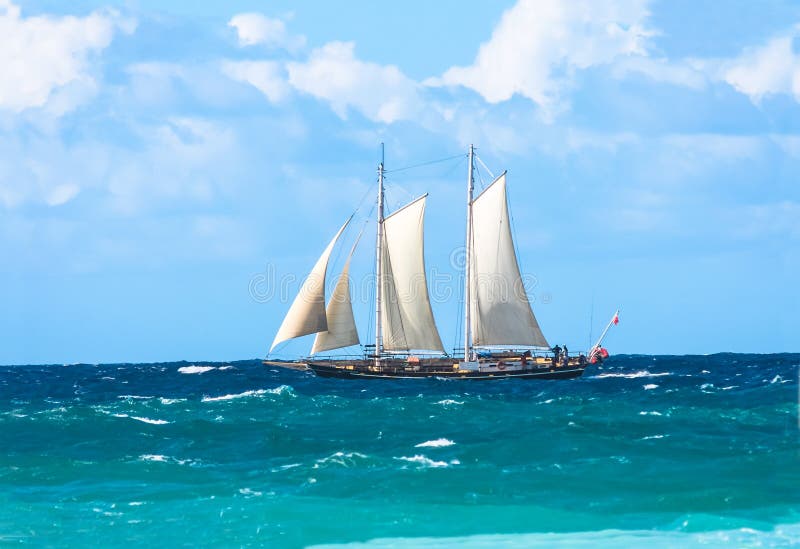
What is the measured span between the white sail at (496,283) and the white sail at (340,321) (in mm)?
9422

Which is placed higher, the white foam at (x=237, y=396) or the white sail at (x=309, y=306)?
the white sail at (x=309, y=306)

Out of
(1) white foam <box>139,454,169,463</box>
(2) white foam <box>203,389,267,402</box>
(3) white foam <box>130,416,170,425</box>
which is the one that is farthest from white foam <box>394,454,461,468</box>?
(2) white foam <box>203,389,267,402</box>

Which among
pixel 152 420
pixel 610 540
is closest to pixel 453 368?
pixel 152 420

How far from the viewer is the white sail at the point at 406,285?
81938 millimetres

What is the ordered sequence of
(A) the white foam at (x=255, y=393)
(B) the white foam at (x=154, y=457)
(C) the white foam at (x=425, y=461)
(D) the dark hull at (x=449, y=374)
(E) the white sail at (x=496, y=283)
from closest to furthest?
(C) the white foam at (x=425, y=461), (B) the white foam at (x=154, y=457), (A) the white foam at (x=255, y=393), (E) the white sail at (x=496, y=283), (D) the dark hull at (x=449, y=374)

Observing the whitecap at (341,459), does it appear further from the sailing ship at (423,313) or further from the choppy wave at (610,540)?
the sailing ship at (423,313)

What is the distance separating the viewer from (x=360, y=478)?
30.6m

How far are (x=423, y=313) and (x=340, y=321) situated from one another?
6.42m

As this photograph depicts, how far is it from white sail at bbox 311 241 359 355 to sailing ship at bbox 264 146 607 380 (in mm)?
76

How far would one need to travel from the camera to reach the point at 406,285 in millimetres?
81938

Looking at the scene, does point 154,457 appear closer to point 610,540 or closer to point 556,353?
point 610,540

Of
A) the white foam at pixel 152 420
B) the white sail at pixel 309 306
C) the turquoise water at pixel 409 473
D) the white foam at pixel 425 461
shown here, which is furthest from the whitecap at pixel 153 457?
the white sail at pixel 309 306

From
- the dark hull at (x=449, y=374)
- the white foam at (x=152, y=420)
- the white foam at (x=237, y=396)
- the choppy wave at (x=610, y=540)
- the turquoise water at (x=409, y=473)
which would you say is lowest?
the choppy wave at (x=610, y=540)

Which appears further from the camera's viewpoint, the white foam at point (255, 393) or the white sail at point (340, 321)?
the white sail at point (340, 321)
